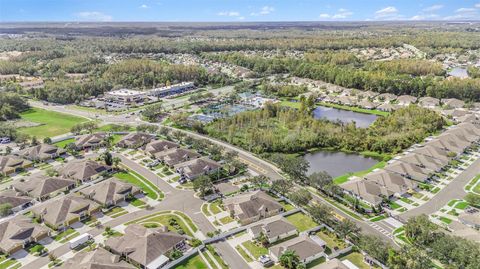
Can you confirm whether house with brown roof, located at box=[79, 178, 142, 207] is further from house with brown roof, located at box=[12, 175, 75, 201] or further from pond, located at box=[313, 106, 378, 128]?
pond, located at box=[313, 106, 378, 128]

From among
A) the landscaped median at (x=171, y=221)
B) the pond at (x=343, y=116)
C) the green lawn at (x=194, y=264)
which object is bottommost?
the green lawn at (x=194, y=264)

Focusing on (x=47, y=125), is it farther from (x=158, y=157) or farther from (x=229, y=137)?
(x=229, y=137)

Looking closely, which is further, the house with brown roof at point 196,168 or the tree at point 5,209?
the house with brown roof at point 196,168

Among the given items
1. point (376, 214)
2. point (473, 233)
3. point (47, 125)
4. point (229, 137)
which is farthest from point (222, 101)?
point (473, 233)

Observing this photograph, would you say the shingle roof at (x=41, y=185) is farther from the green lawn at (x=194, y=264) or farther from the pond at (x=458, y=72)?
the pond at (x=458, y=72)

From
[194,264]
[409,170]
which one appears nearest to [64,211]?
[194,264]

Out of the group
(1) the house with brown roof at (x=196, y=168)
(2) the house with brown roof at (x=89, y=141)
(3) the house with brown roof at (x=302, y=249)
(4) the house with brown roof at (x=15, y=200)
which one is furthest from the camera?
(2) the house with brown roof at (x=89, y=141)

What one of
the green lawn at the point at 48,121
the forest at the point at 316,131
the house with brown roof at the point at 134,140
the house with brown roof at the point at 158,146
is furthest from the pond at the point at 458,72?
the green lawn at the point at 48,121
